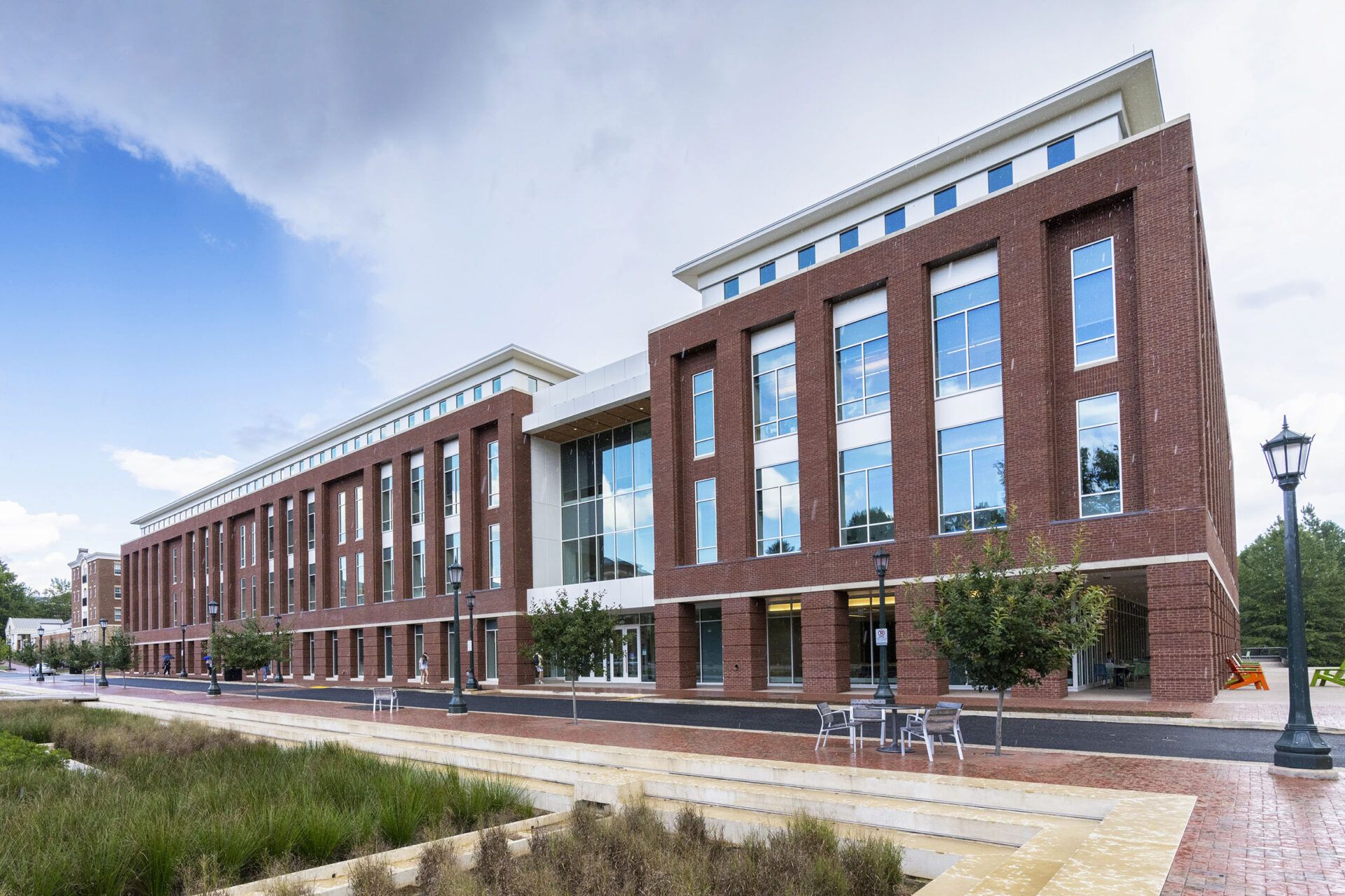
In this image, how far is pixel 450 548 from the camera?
147 feet

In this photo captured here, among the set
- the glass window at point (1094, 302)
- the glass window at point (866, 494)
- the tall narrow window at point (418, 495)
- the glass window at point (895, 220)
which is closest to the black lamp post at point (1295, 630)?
the glass window at point (1094, 302)

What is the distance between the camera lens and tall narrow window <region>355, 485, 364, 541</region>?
50938mm

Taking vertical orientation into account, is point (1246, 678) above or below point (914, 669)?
below

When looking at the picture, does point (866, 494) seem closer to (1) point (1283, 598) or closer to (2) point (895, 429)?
(2) point (895, 429)

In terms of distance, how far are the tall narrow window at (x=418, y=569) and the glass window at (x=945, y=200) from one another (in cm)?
3136

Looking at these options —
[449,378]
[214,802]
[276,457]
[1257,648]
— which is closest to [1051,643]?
[214,802]

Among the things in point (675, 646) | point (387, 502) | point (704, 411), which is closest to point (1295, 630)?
point (675, 646)

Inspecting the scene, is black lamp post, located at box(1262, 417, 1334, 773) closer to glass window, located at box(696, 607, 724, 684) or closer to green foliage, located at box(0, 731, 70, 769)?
green foliage, located at box(0, 731, 70, 769)

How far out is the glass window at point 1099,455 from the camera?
2256cm

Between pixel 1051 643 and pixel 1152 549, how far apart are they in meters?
9.93

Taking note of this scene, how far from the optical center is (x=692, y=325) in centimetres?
3278

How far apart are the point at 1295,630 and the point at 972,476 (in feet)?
44.2

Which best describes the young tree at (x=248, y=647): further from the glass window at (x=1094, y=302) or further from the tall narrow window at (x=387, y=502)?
the glass window at (x=1094, y=302)

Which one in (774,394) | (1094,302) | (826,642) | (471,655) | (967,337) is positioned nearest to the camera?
(1094,302)
